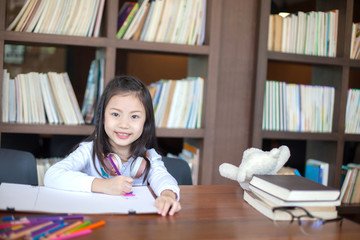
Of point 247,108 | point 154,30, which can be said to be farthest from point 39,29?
point 247,108

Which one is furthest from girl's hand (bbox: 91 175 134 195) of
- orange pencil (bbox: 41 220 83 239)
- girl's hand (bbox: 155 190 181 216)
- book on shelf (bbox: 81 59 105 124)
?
book on shelf (bbox: 81 59 105 124)

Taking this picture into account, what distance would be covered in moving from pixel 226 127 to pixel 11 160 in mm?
1307

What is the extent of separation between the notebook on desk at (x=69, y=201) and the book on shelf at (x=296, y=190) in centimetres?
30

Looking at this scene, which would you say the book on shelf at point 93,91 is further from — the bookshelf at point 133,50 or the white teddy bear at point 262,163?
the white teddy bear at point 262,163

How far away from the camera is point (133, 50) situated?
235cm

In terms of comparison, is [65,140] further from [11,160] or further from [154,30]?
[11,160]

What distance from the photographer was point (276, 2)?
97.4 inches

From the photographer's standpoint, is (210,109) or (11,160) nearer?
(11,160)

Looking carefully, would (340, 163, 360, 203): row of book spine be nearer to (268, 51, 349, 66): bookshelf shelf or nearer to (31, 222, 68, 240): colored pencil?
(268, 51, 349, 66): bookshelf shelf

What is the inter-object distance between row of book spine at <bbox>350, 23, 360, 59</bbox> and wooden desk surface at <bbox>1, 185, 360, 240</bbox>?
1.83 metres

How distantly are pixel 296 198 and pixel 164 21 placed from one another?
5.11 feet

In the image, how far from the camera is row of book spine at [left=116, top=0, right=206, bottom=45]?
228cm

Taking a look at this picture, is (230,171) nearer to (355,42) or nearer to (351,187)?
(351,187)

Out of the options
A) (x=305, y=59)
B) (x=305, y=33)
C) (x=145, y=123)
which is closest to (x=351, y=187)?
(x=305, y=59)
